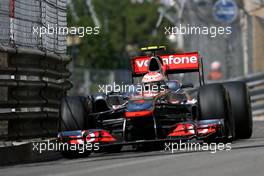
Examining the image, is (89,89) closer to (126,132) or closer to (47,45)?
(47,45)

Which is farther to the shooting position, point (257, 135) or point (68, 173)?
point (257, 135)

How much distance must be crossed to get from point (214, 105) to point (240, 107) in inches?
54.6

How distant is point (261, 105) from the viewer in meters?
22.0

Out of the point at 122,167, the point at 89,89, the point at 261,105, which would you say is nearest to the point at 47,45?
the point at 122,167

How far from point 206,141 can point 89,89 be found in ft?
72.6

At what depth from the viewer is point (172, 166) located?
867 cm

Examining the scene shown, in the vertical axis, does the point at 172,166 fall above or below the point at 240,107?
below

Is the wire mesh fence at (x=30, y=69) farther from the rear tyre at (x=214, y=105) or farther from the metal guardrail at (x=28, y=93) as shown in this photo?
the rear tyre at (x=214, y=105)

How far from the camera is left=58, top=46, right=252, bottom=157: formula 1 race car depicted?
11.3 m

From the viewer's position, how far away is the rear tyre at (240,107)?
1277 cm

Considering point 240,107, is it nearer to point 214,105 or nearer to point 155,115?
point 214,105

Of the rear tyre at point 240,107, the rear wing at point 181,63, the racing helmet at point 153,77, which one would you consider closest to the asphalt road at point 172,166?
the rear tyre at point 240,107

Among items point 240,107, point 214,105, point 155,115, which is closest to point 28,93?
point 155,115

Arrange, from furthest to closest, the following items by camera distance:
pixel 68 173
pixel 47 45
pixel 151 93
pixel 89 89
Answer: pixel 89 89 < pixel 47 45 < pixel 151 93 < pixel 68 173
